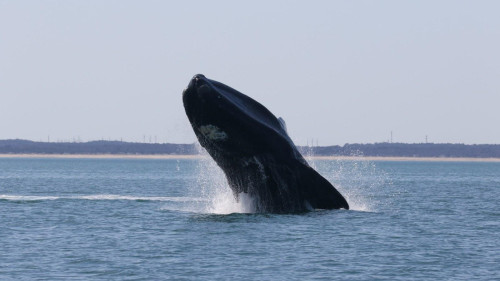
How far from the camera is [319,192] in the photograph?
26719 millimetres

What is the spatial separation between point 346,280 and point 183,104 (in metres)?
6.27

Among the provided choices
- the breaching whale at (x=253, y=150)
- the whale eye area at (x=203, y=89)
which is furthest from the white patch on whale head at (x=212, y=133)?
the whale eye area at (x=203, y=89)

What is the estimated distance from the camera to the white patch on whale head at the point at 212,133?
2417cm

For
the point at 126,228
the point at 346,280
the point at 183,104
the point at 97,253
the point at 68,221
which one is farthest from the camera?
the point at 68,221

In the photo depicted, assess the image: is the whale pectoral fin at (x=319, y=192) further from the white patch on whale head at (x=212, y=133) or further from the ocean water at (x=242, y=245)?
the white patch on whale head at (x=212, y=133)

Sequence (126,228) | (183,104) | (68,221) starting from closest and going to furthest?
1. (183,104)
2. (126,228)
3. (68,221)

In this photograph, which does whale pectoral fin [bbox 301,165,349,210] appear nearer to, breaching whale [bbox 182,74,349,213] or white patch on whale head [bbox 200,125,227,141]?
breaching whale [bbox 182,74,349,213]

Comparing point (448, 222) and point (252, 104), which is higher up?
point (252, 104)

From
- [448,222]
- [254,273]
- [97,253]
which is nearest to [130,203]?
[448,222]

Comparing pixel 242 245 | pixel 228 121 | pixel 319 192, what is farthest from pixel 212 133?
pixel 319 192

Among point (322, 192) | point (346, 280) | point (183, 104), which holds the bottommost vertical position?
point (346, 280)

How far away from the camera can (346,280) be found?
2161 centimetres

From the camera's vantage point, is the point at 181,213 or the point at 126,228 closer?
the point at 126,228

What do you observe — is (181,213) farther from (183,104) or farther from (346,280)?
(346,280)
